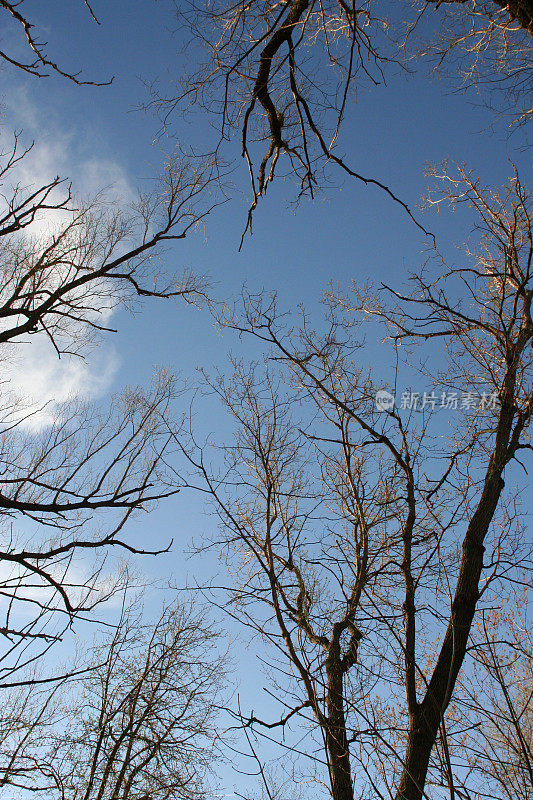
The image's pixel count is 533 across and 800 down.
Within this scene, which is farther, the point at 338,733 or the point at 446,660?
the point at 338,733

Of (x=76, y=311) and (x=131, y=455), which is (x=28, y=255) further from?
(x=131, y=455)

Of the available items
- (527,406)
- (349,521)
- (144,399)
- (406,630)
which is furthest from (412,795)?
(144,399)

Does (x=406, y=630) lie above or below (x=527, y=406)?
below

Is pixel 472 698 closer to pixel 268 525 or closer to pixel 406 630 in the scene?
pixel 406 630

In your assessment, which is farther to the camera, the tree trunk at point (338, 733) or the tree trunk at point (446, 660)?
the tree trunk at point (338, 733)

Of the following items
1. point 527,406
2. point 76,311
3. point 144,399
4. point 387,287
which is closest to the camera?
point 527,406

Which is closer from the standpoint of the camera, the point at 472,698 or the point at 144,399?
the point at 472,698

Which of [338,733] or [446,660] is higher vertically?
[446,660]

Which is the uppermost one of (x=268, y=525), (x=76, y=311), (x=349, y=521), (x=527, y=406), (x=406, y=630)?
(x=76, y=311)

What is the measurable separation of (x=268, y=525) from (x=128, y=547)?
1035 millimetres

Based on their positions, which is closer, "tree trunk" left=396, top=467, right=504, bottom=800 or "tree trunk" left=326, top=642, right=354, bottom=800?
"tree trunk" left=396, top=467, right=504, bottom=800

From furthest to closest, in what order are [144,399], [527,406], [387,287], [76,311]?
[144,399] < [76,311] < [387,287] < [527,406]

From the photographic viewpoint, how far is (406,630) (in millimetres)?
3475

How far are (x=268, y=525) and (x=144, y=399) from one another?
3.38 m
